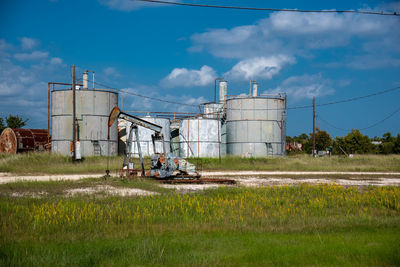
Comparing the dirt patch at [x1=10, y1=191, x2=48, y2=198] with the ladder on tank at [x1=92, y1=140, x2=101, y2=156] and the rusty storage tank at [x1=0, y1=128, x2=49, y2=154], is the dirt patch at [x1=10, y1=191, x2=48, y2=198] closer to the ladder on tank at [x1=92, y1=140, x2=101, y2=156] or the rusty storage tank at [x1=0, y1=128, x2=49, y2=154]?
the ladder on tank at [x1=92, y1=140, x2=101, y2=156]

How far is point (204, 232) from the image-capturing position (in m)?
7.79

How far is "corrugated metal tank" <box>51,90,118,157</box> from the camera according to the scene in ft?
106

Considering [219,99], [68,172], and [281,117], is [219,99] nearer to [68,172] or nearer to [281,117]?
[281,117]

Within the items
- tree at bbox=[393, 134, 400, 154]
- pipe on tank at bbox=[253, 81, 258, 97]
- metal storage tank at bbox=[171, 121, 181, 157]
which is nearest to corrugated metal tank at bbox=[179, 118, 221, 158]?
metal storage tank at bbox=[171, 121, 181, 157]

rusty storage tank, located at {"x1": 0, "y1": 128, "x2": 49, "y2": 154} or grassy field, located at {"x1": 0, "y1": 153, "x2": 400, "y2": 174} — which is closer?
grassy field, located at {"x1": 0, "y1": 153, "x2": 400, "y2": 174}

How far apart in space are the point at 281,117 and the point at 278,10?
73.3 ft

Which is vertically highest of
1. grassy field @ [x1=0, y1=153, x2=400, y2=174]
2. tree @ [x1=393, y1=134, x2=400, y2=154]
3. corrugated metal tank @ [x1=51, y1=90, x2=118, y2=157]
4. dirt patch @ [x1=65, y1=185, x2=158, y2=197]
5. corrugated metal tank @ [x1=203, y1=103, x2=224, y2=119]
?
corrugated metal tank @ [x1=203, y1=103, x2=224, y2=119]

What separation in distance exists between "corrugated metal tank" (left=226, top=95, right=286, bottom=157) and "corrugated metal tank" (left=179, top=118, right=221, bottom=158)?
1.73 meters

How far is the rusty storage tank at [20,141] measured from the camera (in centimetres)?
3347

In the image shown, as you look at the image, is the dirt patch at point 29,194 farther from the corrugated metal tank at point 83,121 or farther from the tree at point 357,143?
the tree at point 357,143

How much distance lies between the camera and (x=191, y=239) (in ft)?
23.7

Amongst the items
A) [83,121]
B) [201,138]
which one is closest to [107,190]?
[83,121]

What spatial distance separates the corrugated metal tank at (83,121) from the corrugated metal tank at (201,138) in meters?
7.79

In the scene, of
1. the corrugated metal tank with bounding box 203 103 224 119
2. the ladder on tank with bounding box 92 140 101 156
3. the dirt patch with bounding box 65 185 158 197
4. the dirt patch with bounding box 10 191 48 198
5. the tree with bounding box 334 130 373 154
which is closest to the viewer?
the dirt patch with bounding box 10 191 48 198
